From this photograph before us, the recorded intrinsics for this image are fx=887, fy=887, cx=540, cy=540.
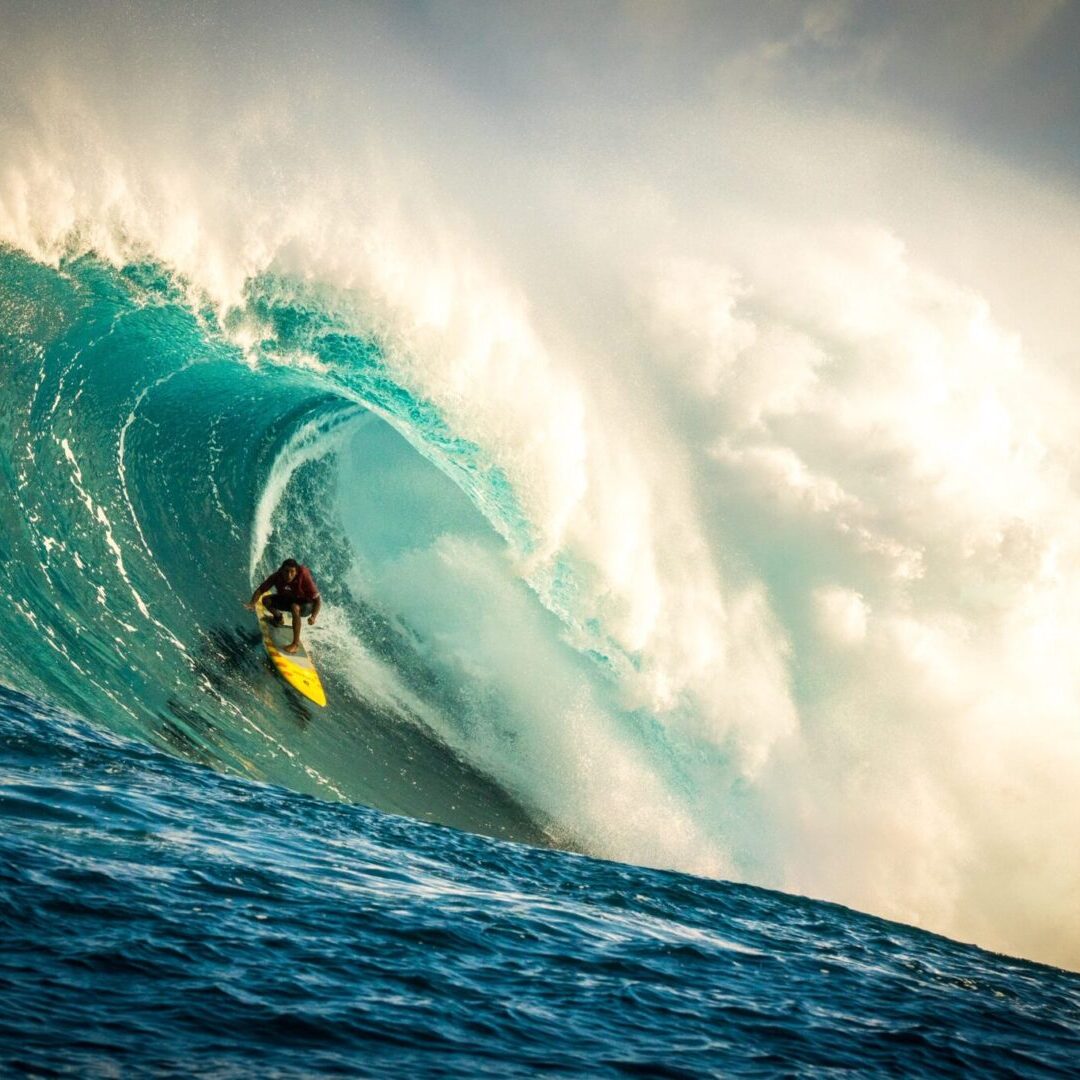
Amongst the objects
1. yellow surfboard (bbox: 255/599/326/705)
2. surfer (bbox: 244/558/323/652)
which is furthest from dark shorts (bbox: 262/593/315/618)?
yellow surfboard (bbox: 255/599/326/705)

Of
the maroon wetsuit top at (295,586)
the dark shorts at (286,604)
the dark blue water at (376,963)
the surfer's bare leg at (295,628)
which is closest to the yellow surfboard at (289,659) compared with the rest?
the surfer's bare leg at (295,628)

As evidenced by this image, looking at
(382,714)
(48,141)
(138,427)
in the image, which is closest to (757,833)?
(382,714)

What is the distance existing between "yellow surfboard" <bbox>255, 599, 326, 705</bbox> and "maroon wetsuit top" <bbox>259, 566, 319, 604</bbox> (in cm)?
40

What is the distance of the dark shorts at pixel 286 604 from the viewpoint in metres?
9.65

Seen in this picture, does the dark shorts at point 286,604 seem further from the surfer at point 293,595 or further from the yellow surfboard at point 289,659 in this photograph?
the yellow surfboard at point 289,659

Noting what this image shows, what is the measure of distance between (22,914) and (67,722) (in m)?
3.58

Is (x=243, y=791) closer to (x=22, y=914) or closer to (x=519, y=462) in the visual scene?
(x=22, y=914)

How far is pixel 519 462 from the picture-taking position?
12.0 metres

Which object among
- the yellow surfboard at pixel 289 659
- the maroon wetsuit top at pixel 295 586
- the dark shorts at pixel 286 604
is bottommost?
the yellow surfboard at pixel 289 659

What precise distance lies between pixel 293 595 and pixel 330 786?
2.55m

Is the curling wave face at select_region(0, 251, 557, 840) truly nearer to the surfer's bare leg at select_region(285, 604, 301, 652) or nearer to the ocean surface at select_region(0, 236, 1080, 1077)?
the ocean surface at select_region(0, 236, 1080, 1077)

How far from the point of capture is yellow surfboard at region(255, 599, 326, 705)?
9.25 m

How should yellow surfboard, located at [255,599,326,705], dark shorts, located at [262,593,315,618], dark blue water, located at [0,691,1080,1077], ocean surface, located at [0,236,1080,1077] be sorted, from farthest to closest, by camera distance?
1. dark shorts, located at [262,593,315,618]
2. yellow surfboard, located at [255,599,326,705]
3. ocean surface, located at [0,236,1080,1077]
4. dark blue water, located at [0,691,1080,1077]

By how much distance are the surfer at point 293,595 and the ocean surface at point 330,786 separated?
1.12 ft
